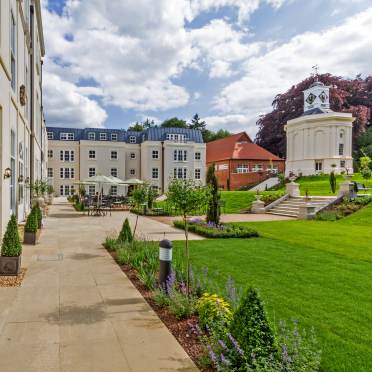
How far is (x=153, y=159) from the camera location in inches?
1981

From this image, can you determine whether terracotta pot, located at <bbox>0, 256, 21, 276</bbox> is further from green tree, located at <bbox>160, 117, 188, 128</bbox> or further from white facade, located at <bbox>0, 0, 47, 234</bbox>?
green tree, located at <bbox>160, 117, 188, 128</bbox>

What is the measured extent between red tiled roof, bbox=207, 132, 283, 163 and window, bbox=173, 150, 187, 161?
4.79 metres

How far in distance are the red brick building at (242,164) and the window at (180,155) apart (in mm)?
4794

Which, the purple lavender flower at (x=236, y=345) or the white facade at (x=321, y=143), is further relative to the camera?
the white facade at (x=321, y=143)

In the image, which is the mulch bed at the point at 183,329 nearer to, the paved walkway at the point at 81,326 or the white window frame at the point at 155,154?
the paved walkway at the point at 81,326

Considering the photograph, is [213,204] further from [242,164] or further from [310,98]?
[310,98]

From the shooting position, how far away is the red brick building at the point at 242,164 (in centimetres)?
4788

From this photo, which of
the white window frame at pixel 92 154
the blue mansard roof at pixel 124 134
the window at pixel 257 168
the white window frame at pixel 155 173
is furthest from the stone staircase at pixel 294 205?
the white window frame at pixel 92 154

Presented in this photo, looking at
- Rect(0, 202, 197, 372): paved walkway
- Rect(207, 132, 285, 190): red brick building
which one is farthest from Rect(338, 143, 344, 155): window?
Rect(0, 202, 197, 372): paved walkway

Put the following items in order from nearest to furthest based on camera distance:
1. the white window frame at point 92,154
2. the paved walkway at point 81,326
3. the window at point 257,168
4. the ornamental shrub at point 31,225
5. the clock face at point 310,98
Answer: the paved walkway at point 81,326
the ornamental shrub at point 31,225
the window at point 257,168
the white window frame at point 92,154
the clock face at point 310,98

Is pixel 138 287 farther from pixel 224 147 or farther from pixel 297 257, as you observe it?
pixel 224 147

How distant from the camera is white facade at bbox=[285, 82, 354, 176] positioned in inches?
1747

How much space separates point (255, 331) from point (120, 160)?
48.5m

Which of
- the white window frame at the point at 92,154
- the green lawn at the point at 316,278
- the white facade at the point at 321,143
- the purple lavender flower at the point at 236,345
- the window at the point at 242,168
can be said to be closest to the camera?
the purple lavender flower at the point at 236,345
